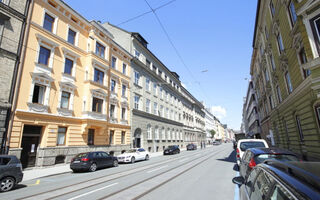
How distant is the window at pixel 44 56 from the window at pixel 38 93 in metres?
2.25

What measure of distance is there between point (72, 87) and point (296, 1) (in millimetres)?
19043

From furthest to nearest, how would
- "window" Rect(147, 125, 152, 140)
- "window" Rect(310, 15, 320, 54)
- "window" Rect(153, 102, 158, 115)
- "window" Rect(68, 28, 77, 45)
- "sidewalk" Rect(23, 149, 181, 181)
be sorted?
"window" Rect(153, 102, 158, 115)
"window" Rect(147, 125, 152, 140)
"window" Rect(68, 28, 77, 45)
"sidewalk" Rect(23, 149, 181, 181)
"window" Rect(310, 15, 320, 54)

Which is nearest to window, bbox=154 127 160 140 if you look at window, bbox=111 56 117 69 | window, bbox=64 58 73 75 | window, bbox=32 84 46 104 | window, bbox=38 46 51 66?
window, bbox=111 56 117 69

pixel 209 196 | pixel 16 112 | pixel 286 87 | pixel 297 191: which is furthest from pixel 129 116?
pixel 297 191

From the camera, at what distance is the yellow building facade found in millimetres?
14320

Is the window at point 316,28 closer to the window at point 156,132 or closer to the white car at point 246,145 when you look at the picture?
the white car at point 246,145

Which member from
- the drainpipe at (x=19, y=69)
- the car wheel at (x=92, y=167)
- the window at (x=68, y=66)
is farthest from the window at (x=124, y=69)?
the car wheel at (x=92, y=167)

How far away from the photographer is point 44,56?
633 inches

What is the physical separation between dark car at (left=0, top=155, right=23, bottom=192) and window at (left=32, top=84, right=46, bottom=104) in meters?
8.13

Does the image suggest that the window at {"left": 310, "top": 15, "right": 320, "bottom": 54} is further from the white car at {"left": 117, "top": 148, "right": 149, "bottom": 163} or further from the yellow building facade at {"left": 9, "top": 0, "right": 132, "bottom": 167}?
the yellow building facade at {"left": 9, "top": 0, "right": 132, "bottom": 167}

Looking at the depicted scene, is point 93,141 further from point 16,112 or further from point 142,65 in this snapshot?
point 142,65

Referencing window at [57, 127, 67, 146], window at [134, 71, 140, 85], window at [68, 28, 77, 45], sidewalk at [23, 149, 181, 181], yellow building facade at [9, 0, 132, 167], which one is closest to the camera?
sidewalk at [23, 149, 181, 181]

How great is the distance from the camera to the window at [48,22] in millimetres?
16531

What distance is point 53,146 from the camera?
15469 mm
